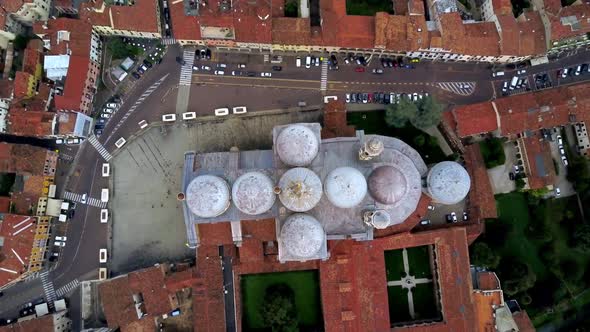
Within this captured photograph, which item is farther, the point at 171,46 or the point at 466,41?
the point at 171,46

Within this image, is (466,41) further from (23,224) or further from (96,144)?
(23,224)

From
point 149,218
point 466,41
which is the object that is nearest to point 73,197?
point 149,218

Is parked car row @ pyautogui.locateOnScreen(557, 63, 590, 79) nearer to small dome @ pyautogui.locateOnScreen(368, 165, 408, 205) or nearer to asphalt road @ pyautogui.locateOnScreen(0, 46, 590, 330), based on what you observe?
asphalt road @ pyautogui.locateOnScreen(0, 46, 590, 330)

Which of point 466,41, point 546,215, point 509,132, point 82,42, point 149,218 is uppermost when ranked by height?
point 82,42

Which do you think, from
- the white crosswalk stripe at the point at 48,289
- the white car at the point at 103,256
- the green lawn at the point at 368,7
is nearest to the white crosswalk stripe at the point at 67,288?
the white crosswalk stripe at the point at 48,289

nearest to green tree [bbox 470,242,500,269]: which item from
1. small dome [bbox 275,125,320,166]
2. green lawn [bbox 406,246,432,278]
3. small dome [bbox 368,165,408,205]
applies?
green lawn [bbox 406,246,432,278]

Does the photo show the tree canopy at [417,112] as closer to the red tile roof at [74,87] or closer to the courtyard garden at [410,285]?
the courtyard garden at [410,285]
